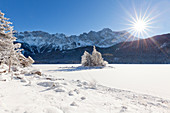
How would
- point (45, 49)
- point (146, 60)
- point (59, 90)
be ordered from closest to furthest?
point (59, 90)
point (146, 60)
point (45, 49)

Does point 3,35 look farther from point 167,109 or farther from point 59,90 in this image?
point 167,109

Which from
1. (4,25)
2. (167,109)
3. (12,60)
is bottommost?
(167,109)

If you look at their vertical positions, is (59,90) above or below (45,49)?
below

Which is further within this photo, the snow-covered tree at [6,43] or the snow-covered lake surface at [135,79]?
the snow-covered tree at [6,43]

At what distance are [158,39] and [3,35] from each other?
125 meters

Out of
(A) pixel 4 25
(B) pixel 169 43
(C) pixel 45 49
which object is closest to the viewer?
(A) pixel 4 25

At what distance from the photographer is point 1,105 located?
8.87 ft

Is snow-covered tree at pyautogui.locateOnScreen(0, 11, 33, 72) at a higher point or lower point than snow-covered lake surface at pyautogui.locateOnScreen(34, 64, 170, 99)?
higher

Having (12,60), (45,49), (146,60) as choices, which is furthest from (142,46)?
(45,49)

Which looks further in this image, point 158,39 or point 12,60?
point 158,39

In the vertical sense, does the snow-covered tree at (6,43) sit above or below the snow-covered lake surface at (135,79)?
above

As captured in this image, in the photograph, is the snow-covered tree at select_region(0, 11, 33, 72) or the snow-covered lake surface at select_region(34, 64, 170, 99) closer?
the snow-covered lake surface at select_region(34, 64, 170, 99)

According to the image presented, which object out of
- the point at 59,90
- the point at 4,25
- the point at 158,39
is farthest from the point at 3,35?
the point at 158,39

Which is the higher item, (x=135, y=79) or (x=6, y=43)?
(x=6, y=43)
